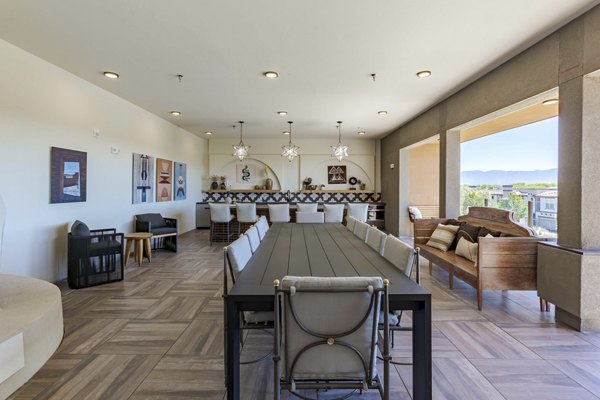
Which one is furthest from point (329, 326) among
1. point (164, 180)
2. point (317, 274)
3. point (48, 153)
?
point (164, 180)

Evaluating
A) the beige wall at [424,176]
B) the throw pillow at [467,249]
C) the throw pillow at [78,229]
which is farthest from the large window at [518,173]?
the throw pillow at [78,229]

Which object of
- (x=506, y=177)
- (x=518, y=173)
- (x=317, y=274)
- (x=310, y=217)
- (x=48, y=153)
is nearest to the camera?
(x=317, y=274)

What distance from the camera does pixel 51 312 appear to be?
63 centimetres

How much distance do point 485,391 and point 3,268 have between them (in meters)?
4.26

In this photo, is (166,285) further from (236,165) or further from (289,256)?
(236,165)

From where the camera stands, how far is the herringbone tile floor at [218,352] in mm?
1848

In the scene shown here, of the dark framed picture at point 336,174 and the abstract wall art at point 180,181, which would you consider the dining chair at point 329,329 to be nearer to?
the abstract wall art at point 180,181

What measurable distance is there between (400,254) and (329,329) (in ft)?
2.73

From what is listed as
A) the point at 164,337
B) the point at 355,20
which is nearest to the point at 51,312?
the point at 164,337

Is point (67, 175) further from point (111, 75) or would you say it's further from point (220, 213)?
point (220, 213)

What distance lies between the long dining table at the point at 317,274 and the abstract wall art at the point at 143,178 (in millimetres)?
3539

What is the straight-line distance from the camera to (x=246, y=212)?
618cm

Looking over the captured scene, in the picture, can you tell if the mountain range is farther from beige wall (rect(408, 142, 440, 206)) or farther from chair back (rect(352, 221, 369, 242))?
chair back (rect(352, 221, 369, 242))

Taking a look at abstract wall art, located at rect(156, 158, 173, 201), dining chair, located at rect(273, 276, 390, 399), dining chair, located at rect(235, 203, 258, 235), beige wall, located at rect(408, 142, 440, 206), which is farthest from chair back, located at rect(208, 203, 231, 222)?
dining chair, located at rect(273, 276, 390, 399)
